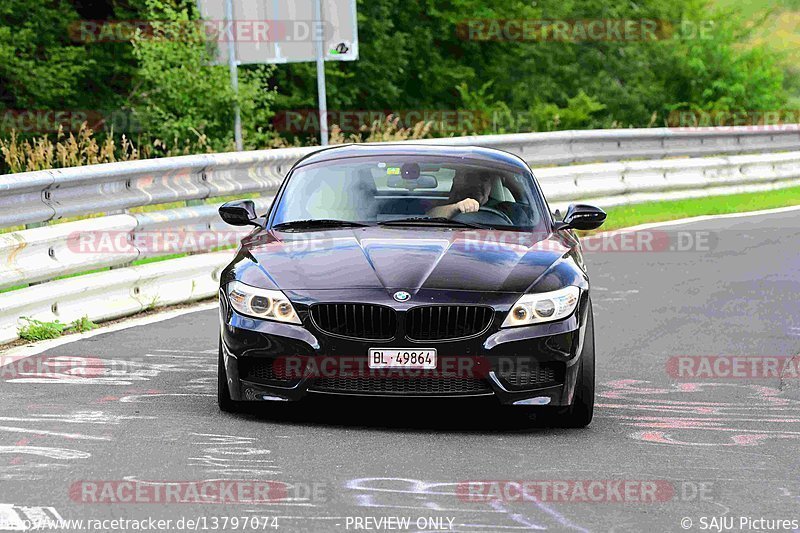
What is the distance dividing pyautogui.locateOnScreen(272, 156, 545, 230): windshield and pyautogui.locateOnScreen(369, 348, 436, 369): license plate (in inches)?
52.8

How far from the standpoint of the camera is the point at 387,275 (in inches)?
293

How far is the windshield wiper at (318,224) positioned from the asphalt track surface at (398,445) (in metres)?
0.96

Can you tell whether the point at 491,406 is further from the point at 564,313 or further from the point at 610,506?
the point at 610,506

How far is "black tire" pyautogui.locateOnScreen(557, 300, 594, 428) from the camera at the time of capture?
754cm

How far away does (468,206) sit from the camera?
8.74 metres

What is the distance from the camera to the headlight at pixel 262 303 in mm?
7336

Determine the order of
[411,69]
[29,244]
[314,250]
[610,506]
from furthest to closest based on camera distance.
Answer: [411,69]
[29,244]
[314,250]
[610,506]

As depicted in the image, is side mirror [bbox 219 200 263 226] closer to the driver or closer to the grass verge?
the driver

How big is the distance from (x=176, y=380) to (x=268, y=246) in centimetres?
117

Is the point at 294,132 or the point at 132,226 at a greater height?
the point at 132,226

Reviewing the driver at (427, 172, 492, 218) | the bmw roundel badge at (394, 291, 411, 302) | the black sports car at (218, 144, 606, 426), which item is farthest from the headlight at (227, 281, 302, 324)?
the driver at (427, 172, 492, 218)

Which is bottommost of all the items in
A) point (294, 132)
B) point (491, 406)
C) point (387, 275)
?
point (294, 132)

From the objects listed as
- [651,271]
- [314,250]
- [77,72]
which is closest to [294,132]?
[77,72]

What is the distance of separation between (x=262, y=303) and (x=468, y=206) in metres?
1.74
